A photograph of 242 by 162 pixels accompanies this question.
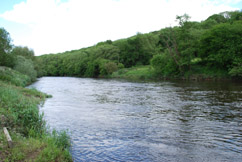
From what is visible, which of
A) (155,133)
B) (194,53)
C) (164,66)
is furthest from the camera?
(164,66)

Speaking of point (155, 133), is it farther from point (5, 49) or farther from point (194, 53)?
point (194, 53)

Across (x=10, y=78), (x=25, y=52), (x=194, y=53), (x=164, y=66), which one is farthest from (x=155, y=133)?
(x=25, y=52)

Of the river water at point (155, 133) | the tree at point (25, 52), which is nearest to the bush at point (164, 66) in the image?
the river water at point (155, 133)

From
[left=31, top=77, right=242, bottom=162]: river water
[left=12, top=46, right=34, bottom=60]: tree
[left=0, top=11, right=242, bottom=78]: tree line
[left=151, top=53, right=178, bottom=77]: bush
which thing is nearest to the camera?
[left=31, top=77, right=242, bottom=162]: river water

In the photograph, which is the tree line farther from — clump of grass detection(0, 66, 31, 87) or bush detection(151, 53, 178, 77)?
clump of grass detection(0, 66, 31, 87)

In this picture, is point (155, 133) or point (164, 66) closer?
point (155, 133)

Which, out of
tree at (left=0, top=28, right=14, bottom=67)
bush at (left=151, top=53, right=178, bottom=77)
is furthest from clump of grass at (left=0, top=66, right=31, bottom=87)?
bush at (left=151, top=53, right=178, bottom=77)

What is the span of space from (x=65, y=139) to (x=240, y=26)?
51795mm

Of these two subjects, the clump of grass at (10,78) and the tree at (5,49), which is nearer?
the clump of grass at (10,78)

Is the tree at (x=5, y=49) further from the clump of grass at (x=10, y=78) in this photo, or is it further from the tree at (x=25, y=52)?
the tree at (x=25, y=52)

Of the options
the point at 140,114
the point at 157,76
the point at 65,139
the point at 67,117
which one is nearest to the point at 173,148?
the point at 65,139

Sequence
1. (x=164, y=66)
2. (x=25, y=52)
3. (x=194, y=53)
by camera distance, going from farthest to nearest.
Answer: (x=25, y=52)
(x=164, y=66)
(x=194, y=53)

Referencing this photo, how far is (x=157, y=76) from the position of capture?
6184cm

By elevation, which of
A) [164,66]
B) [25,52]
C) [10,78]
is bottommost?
[10,78]
